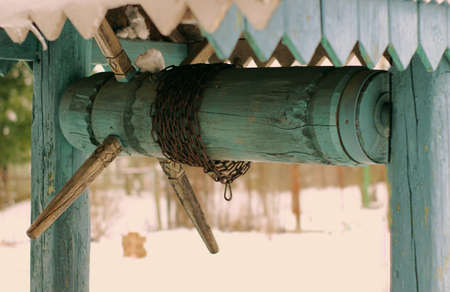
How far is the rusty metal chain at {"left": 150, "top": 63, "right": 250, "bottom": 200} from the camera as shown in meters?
2.61

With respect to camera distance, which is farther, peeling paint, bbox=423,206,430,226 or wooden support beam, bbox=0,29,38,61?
wooden support beam, bbox=0,29,38,61

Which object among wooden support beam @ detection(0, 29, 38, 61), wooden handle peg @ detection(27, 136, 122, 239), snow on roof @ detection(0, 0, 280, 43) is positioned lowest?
wooden handle peg @ detection(27, 136, 122, 239)

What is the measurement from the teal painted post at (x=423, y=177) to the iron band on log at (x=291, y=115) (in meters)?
0.08

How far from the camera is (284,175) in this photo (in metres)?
9.78

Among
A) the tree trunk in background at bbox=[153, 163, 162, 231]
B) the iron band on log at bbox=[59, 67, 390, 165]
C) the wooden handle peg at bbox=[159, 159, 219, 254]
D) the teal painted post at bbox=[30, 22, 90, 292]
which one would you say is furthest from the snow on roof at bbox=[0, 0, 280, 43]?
the tree trunk in background at bbox=[153, 163, 162, 231]

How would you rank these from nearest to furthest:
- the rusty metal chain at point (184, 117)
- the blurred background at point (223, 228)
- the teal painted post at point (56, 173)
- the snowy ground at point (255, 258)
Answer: the rusty metal chain at point (184, 117), the teal painted post at point (56, 173), the snowy ground at point (255, 258), the blurred background at point (223, 228)

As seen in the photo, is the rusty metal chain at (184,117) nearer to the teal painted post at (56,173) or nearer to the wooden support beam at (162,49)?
the teal painted post at (56,173)

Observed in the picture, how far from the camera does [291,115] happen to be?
232 centimetres

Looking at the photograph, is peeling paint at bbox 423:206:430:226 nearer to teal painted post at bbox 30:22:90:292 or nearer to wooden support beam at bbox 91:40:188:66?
teal painted post at bbox 30:22:90:292

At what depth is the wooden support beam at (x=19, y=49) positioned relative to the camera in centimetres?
354

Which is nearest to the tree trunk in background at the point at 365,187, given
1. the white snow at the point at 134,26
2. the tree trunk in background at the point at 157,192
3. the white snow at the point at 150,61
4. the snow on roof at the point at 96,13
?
the tree trunk in background at the point at 157,192

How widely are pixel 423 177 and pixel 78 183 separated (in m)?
1.61

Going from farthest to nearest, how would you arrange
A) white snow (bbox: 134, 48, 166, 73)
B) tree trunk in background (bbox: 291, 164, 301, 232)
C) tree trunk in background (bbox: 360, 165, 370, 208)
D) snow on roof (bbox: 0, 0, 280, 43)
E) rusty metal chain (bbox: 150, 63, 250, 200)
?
tree trunk in background (bbox: 360, 165, 370, 208)
tree trunk in background (bbox: 291, 164, 301, 232)
white snow (bbox: 134, 48, 166, 73)
rusty metal chain (bbox: 150, 63, 250, 200)
snow on roof (bbox: 0, 0, 280, 43)

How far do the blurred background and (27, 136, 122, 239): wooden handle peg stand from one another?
4.61m
